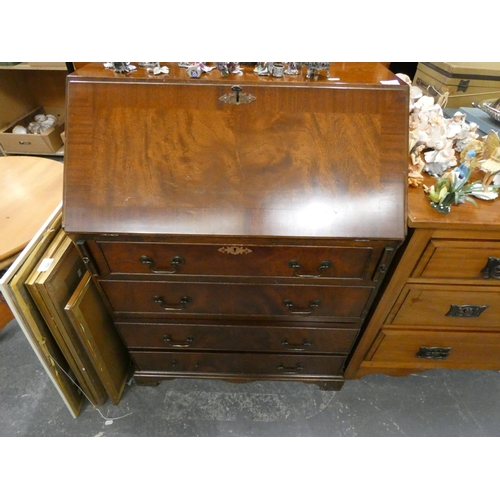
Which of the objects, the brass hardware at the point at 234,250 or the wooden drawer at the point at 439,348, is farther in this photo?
the wooden drawer at the point at 439,348

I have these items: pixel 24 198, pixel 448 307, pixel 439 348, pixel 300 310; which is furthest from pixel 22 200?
pixel 439 348

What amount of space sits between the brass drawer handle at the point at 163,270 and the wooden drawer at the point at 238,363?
502 millimetres

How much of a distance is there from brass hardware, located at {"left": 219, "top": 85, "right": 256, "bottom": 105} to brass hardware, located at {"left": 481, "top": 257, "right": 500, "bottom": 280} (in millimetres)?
885

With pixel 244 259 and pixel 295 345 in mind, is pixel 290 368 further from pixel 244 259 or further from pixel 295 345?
pixel 244 259

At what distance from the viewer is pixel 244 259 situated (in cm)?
95

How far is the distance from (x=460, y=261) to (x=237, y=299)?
729mm

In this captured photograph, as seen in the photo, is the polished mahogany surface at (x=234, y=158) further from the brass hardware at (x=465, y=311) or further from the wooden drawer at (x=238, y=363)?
the wooden drawer at (x=238, y=363)

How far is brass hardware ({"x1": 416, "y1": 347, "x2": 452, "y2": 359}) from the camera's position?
1.31 m

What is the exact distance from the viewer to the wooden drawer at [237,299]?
1.04m

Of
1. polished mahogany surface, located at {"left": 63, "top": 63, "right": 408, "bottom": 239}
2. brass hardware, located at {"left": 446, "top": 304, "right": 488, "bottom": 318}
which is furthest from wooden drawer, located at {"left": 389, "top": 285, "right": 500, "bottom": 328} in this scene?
polished mahogany surface, located at {"left": 63, "top": 63, "right": 408, "bottom": 239}

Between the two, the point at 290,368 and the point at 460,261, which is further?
the point at 290,368

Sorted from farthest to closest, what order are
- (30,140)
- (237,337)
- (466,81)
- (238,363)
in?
(30,140)
(466,81)
(238,363)
(237,337)

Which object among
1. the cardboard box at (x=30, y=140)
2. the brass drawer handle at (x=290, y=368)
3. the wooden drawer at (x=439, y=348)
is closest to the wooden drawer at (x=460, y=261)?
the wooden drawer at (x=439, y=348)

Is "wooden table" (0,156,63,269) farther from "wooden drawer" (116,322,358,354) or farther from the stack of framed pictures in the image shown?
"wooden drawer" (116,322,358,354)
